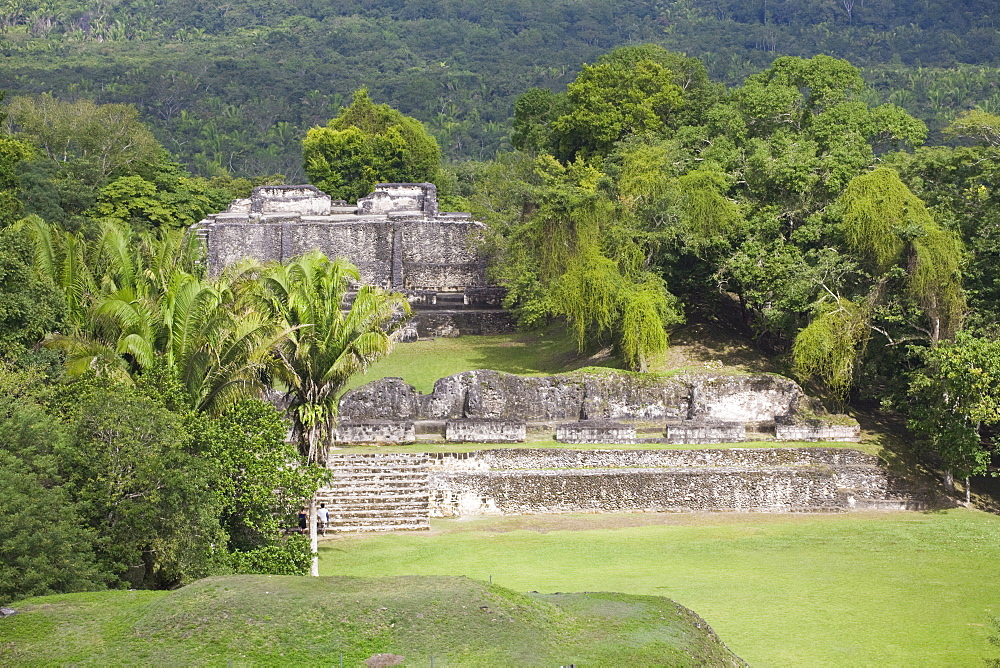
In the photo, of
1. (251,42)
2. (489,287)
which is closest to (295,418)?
(489,287)

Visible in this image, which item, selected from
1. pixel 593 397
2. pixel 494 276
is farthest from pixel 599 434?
pixel 494 276

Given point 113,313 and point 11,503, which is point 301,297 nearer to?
point 113,313

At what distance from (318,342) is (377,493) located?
3908 mm

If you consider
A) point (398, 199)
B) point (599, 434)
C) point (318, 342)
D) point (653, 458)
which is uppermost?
point (398, 199)

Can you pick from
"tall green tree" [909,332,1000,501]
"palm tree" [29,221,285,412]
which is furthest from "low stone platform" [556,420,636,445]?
"palm tree" [29,221,285,412]

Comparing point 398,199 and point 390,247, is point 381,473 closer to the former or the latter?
point 390,247

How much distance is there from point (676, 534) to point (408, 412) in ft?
21.5

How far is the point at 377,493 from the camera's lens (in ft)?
69.8

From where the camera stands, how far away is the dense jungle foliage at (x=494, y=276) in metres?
15.6

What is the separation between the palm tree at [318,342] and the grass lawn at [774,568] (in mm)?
2211

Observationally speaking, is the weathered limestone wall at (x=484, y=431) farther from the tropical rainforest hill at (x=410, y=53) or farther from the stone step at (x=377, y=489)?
the tropical rainforest hill at (x=410, y=53)

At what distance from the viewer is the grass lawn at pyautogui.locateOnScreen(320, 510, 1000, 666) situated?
49.1 ft

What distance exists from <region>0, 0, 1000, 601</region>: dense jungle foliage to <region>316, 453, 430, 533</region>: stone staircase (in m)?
1.04

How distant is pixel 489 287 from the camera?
38.9m
